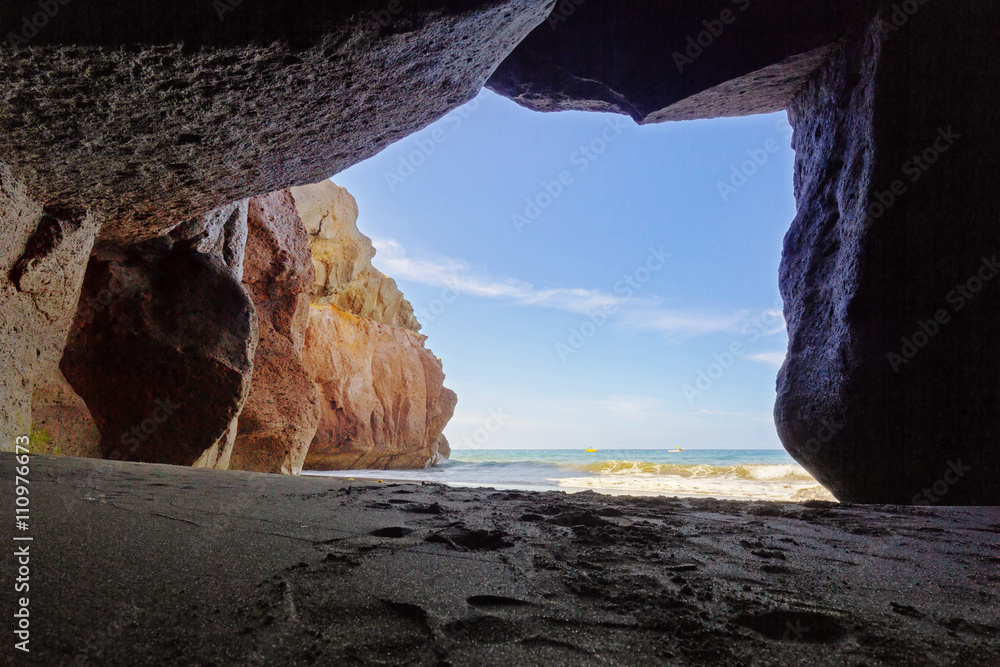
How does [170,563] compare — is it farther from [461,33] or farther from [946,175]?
[946,175]

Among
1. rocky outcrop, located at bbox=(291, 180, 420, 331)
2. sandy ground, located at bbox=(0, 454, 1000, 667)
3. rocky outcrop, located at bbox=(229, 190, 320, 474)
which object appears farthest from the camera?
rocky outcrop, located at bbox=(291, 180, 420, 331)

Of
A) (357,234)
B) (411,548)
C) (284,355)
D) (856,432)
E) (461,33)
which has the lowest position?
(411,548)

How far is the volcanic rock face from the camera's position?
379 centimetres

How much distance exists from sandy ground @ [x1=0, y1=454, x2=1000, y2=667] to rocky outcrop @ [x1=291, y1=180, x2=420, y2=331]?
13.4 meters

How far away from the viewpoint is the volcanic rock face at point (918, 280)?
3793 millimetres

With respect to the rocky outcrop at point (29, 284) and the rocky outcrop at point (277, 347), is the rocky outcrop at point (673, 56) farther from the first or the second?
the rocky outcrop at point (277, 347)

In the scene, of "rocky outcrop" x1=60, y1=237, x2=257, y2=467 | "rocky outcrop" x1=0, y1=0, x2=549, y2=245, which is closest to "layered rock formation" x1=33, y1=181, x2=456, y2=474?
"rocky outcrop" x1=60, y1=237, x2=257, y2=467

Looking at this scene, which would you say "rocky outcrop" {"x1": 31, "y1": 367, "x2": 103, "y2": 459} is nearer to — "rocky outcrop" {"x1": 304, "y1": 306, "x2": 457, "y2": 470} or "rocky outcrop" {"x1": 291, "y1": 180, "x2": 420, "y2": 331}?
"rocky outcrop" {"x1": 291, "y1": 180, "x2": 420, "y2": 331}

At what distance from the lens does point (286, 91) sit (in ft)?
9.93

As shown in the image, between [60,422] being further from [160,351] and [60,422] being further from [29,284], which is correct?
[29,284]

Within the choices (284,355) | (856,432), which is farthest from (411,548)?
(284,355)

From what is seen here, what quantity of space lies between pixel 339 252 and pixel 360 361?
388cm

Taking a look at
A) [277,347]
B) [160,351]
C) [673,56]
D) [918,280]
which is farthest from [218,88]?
[277,347]

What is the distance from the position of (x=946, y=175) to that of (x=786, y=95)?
2.23 meters
